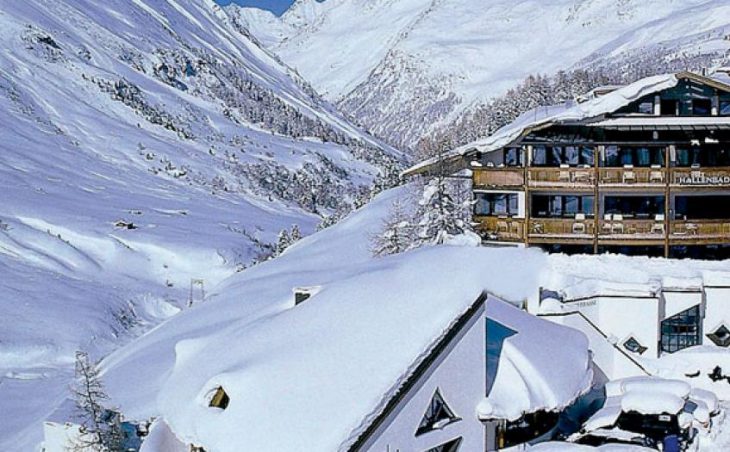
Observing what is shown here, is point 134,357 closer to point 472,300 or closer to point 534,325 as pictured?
point 534,325

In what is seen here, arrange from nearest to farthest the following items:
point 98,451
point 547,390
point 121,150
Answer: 1. point 547,390
2. point 98,451
3. point 121,150

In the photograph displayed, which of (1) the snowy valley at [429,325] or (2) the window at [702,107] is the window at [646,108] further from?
(2) the window at [702,107]

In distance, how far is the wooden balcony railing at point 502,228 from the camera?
31.0m

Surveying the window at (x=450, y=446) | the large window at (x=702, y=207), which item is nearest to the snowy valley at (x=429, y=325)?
the window at (x=450, y=446)

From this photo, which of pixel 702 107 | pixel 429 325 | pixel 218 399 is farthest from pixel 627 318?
pixel 218 399

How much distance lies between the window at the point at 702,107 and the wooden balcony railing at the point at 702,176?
2.83 meters

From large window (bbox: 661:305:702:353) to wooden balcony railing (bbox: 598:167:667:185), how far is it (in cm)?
490

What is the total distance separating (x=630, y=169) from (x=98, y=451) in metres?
17.9

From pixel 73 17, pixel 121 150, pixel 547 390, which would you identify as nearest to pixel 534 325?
pixel 547 390

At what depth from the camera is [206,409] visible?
14273 mm

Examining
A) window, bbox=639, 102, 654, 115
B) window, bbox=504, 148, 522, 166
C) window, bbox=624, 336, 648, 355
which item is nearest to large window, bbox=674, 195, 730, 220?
window, bbox=639, 102, 654, 115

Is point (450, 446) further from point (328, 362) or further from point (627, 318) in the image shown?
point (627, 318)

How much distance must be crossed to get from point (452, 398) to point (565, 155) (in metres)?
18.4

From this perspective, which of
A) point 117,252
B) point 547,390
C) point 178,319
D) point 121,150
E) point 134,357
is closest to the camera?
point 547,390
